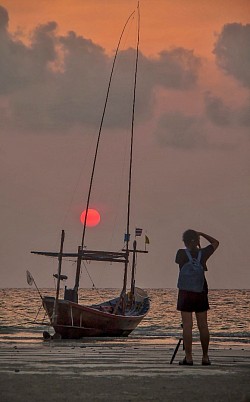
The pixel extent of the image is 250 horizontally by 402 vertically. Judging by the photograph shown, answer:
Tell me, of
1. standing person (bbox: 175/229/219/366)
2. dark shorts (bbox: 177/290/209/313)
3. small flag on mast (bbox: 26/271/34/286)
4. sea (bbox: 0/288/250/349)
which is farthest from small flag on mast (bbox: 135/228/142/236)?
dark shorts (bbox: 177/290/209/313)

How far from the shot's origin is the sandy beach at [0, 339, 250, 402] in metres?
8.69

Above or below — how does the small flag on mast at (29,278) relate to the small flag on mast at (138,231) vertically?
below

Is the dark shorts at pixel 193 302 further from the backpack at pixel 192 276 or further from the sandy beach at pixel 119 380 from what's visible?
the sandy beach at pixel 119 380

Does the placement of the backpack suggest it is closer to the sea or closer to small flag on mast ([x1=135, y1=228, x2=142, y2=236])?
the sea

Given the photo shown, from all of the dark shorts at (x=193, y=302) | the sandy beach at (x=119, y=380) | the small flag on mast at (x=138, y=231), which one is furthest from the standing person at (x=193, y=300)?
the small flag on mast at (x=138, y=231)

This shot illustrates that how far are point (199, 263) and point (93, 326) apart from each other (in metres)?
27.6

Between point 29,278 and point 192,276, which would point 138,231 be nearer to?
point 29,278

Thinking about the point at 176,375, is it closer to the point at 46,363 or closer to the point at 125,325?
the point at 46,363

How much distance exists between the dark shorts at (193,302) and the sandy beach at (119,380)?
78 centimetres

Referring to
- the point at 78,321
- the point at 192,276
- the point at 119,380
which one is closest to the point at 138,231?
the point at 78,321

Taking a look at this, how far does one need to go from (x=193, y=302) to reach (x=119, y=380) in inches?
141

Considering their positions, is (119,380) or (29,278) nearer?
(119,380)

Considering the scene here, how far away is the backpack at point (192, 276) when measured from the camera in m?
13.6

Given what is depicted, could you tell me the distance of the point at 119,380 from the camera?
1016cm
